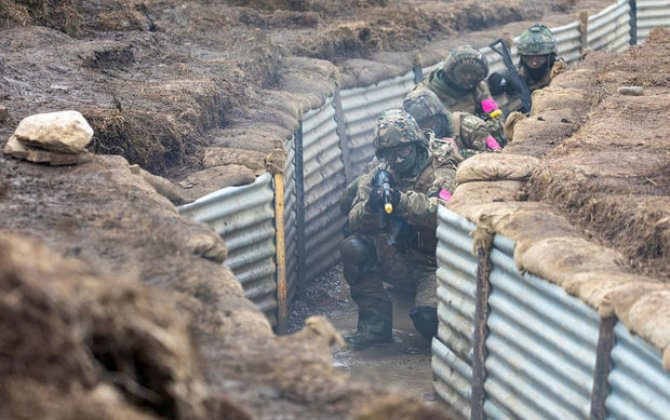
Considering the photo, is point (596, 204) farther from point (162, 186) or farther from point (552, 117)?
point (552, 117)

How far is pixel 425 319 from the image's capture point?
8758mm

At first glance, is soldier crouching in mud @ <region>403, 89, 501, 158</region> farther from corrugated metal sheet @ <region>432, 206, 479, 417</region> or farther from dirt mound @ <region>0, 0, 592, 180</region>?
corrugated metal sheet @ <region>432, 206, 479, 417</region>

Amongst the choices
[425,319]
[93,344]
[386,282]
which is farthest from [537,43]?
[93,344]

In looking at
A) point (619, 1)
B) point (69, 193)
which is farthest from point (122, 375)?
point (619, 1)

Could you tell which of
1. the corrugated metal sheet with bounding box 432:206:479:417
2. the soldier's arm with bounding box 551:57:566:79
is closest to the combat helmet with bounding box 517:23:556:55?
the soldier's arm with bounding box 551:57:566:79

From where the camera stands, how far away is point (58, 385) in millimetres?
2906

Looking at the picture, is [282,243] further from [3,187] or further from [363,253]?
[3,187]

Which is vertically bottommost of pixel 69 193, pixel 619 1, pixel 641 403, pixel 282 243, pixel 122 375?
pixel 619 1

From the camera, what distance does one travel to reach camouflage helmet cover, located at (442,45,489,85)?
11453mm

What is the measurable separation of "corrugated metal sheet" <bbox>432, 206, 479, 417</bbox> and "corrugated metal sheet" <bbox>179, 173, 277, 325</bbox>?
45.1 inches

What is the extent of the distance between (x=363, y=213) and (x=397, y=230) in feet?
0.94

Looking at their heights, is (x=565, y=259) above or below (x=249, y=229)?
above

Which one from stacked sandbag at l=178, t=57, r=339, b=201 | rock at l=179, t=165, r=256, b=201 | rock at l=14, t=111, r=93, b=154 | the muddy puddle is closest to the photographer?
rock at l=14, t=111, r=93, b=154

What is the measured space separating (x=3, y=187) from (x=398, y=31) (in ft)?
26.6
